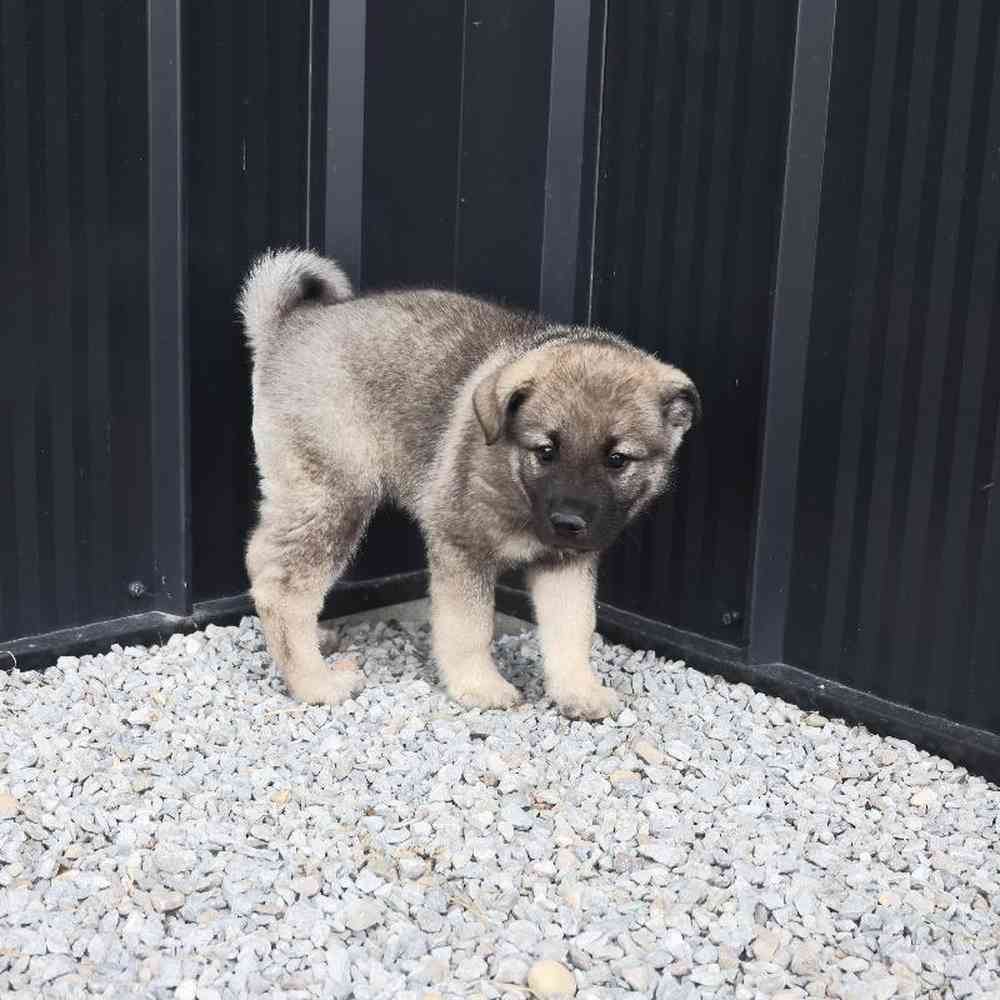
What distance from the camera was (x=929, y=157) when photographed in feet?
12.7

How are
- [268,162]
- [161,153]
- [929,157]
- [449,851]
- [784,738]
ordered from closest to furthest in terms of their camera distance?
[449,851] → [929,157] → [784,738] → [161,153] → [268,162]

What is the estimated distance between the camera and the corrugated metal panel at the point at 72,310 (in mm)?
4168

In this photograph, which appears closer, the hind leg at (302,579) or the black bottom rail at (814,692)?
the black bottom rail at (814,692)

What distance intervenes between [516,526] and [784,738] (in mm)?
1142

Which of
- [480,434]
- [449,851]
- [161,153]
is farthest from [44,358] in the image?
[449,851]

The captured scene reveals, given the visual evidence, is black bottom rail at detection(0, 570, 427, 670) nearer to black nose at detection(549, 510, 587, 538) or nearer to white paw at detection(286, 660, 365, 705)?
white paw at detection(286, 660, 365, 705)

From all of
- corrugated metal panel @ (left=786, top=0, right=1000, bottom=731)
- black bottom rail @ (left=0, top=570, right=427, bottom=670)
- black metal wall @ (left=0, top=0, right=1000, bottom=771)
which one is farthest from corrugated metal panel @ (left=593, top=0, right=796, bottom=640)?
black bottom rail @ (left=0, top=570, right=427, bottom=670)

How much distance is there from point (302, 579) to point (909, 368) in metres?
2.15

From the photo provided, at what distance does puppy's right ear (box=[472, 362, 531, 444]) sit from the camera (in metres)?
3.91

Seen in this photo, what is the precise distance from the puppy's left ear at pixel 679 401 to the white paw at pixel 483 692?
1072mm

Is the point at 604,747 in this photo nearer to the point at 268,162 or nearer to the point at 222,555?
the point at 222,555

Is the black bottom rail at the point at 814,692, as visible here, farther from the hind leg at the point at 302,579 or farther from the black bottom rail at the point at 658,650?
the hind leg at the point at 302,579

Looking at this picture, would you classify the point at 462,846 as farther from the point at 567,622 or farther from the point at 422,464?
the point at 422,464

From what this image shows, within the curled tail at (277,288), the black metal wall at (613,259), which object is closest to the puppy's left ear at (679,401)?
the black metal wall at (613,259)
